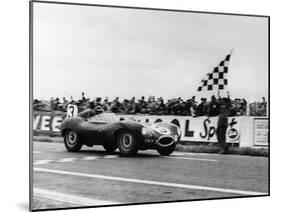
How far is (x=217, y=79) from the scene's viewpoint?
5.41 meters

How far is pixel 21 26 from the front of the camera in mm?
4730

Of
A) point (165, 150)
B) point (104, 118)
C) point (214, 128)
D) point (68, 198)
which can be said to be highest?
point (104, 118)

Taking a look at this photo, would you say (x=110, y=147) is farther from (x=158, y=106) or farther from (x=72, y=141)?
(x=158, y=106)

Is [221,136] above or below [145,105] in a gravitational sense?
below

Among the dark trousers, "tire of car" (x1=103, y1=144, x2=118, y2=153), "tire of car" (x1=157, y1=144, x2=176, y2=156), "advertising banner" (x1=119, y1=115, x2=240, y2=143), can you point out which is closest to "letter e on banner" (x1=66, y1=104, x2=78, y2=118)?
"tire of car" (x1=103, y1=144, x2=118, y2=153)

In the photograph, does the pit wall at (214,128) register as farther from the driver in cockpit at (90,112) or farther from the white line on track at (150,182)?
the white line on track at (150,182)

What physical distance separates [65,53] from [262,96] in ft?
6.92

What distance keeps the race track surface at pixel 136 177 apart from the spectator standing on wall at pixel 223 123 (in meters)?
0.12

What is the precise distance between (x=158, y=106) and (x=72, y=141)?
0.90 metres

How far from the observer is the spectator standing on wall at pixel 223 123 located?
543cm

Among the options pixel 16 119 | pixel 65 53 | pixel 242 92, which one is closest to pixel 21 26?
pixel 65 53

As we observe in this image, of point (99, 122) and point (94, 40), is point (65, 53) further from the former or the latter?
point (99, 122)

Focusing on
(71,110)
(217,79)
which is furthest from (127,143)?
(217,79)

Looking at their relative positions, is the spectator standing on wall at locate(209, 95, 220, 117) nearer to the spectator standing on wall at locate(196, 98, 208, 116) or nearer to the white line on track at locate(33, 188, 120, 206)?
the spectator standing on wall at locate(196, 98, 208, 116)
